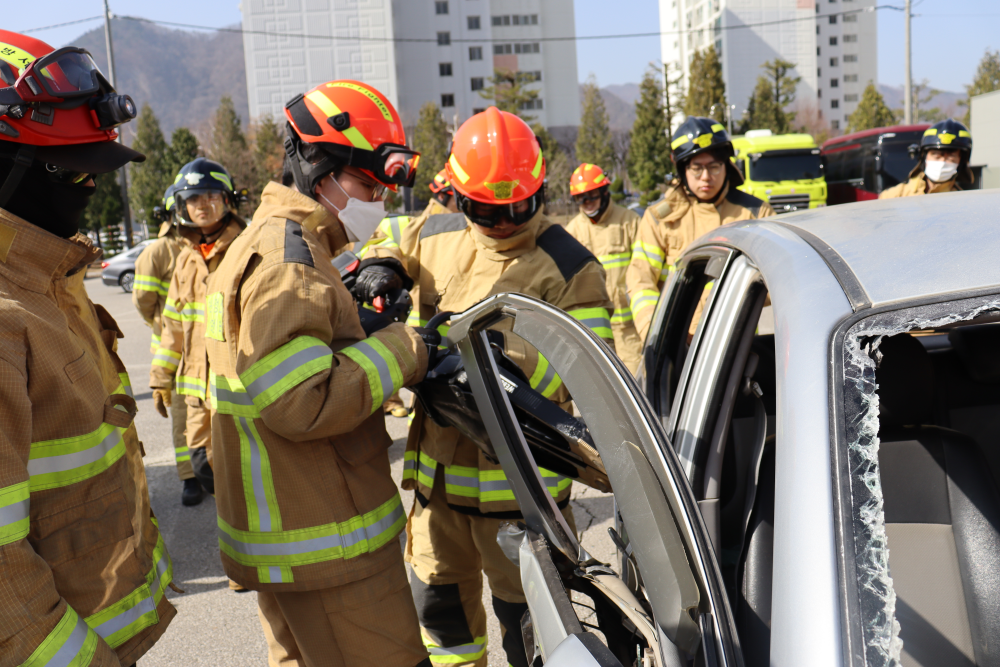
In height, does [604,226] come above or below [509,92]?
below

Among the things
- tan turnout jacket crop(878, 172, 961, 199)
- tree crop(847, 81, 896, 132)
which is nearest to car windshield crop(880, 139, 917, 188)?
tan turnout jacket crop(878, 172, 961, 199)

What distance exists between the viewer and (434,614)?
102 inches

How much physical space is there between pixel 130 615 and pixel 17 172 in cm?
96

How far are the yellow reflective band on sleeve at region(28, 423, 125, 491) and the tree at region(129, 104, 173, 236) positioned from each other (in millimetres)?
34945

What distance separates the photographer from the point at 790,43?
7038 centimetres

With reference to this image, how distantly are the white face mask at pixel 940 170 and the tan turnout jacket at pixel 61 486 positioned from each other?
5360 millimetres

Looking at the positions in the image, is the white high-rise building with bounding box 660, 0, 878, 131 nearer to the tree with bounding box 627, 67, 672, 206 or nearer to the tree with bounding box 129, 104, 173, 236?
the tree with bounding box 627, 67, 672, 206

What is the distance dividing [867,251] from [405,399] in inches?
244

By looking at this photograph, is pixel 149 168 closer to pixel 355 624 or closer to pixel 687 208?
pixel 687 208

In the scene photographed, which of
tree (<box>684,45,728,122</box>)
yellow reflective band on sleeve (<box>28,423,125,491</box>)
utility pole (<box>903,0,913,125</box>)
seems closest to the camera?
yellow reflective band on sleeve (<box>28,423,125,491</box>)

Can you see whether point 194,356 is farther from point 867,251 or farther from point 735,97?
point 735,97

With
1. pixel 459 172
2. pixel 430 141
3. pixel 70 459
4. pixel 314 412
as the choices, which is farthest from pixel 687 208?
pixel 430 141

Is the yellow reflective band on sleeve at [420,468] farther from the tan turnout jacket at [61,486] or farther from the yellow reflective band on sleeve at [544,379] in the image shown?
the tan turnout jacket at [61,486]

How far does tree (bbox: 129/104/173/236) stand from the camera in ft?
117
